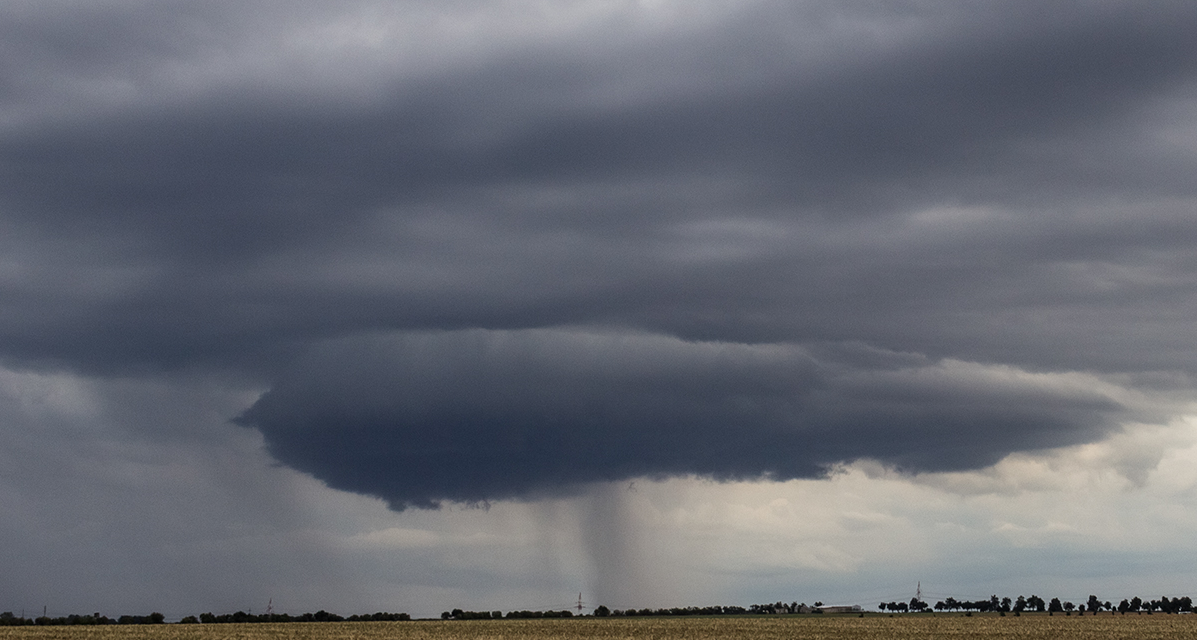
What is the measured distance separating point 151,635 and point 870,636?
307 feet

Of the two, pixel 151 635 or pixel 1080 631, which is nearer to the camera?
pixel 151 635

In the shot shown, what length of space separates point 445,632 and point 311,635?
Answer: 20.3 metres

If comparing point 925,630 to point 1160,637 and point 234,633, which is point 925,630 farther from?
point 234,633

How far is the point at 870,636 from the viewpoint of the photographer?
14800cm

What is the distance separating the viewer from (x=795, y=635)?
477 ft

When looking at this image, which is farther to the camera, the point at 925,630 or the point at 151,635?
the point at 925,630

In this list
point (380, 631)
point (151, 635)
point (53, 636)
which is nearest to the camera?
point (53, 636)

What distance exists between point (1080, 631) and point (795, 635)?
5358 centimetres

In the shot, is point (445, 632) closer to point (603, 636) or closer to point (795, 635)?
point (603, 636)

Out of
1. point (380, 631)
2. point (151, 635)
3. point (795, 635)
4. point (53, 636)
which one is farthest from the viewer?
point (380, 631)

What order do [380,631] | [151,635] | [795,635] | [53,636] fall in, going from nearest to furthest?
[53,636]
[151,635]
[795,635]
[380,631]

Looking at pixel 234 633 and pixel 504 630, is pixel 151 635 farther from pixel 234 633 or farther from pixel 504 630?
pixel 504 630

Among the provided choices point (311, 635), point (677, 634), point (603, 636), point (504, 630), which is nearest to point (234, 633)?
point (311, 635)

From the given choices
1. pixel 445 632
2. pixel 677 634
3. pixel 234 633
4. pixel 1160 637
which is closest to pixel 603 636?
pixel 677 634
